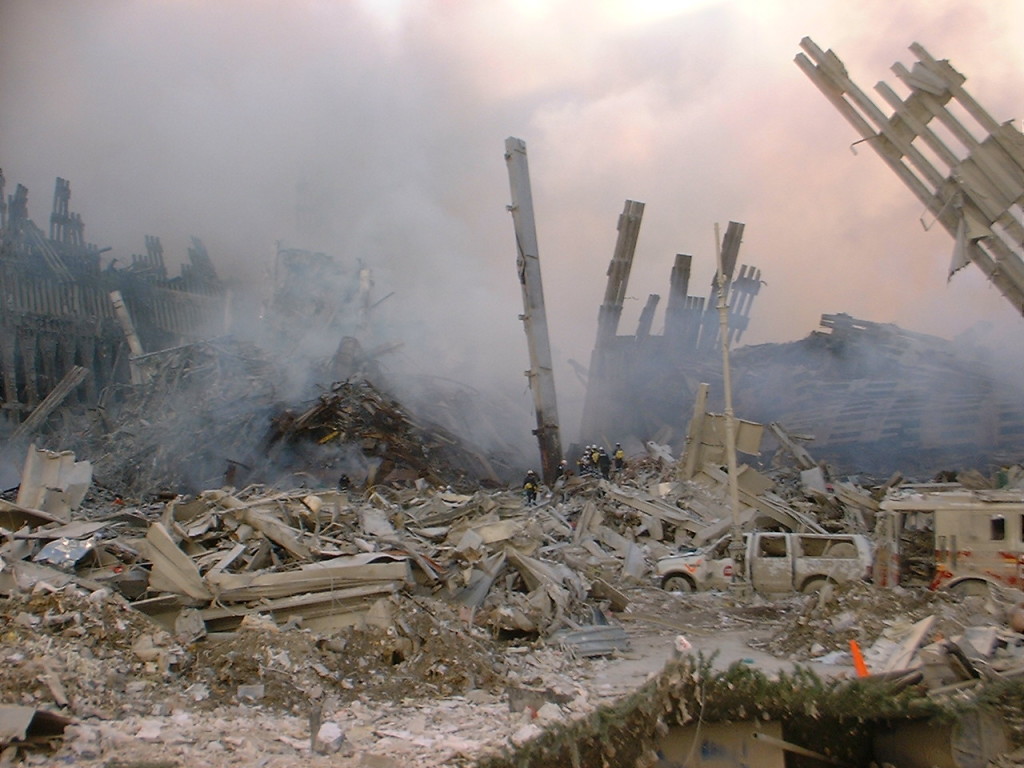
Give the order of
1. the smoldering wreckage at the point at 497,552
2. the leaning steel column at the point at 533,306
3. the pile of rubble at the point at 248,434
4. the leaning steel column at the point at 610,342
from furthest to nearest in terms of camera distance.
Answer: the leaning steel column at the point at 610,342
the leaning steel column at the point at 533,306
the pile of rubble at the point at 248,434
the smoldering wreckage at the point at 497,552

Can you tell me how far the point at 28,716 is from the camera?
5.59 metres

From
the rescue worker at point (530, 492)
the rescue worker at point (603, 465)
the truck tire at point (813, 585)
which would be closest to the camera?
the truck tire at point (813, 585)

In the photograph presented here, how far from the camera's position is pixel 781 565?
13195 millimetres

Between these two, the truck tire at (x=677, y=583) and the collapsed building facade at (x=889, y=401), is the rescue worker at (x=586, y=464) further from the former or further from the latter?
the truck tire at (x=677, y=583)

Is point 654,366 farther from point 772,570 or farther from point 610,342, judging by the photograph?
point 772,570

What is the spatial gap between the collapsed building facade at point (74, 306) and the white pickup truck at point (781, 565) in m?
20.4

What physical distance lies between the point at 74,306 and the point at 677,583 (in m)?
23.9

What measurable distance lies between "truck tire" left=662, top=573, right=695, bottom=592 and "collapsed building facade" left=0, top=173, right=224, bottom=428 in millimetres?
20204

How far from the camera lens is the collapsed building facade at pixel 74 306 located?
27297mm

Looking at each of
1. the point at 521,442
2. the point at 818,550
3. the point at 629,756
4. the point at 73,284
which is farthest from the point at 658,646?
the point at 73,284

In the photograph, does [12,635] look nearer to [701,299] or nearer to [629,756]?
[629,756]

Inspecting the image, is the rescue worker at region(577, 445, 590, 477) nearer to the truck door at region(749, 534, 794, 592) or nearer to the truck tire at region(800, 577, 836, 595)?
the truck door at region(749, 534, 794, 592)

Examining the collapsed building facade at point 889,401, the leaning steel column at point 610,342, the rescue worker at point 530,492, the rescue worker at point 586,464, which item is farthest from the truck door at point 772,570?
the leaning steel column at point 610,342

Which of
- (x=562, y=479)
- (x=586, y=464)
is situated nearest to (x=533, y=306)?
(x=586, y=464)
